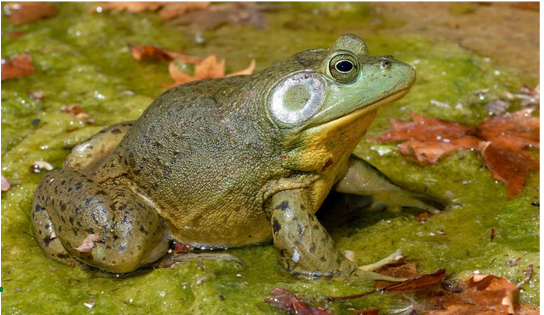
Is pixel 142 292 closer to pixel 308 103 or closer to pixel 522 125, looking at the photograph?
pixel 308 103

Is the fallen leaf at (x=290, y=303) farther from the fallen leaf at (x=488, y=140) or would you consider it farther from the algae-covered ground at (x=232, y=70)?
the fallen leaf at (x=488, y=140)

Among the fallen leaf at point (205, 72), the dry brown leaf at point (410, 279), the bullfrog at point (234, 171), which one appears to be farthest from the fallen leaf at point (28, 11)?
the dry brown leaf at point (410, 279)

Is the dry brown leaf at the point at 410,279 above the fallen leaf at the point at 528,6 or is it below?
below

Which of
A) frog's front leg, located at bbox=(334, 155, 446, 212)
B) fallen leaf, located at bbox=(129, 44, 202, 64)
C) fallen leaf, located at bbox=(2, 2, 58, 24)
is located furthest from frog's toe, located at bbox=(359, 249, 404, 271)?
fallen leaf, located at bbox=(2, 2, 58, 24)

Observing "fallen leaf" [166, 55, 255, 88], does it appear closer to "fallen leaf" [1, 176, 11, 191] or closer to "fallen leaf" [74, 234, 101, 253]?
"fallen leaf" [1, 176, 11, 191]

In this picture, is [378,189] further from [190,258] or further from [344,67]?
[190,258]

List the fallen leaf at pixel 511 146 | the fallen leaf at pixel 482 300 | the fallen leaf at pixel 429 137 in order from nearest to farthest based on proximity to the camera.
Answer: the fallen leaf at pixel 482 300, the fallen leaf at pixel 511 146, the fallen leaf at pixel 429 137
